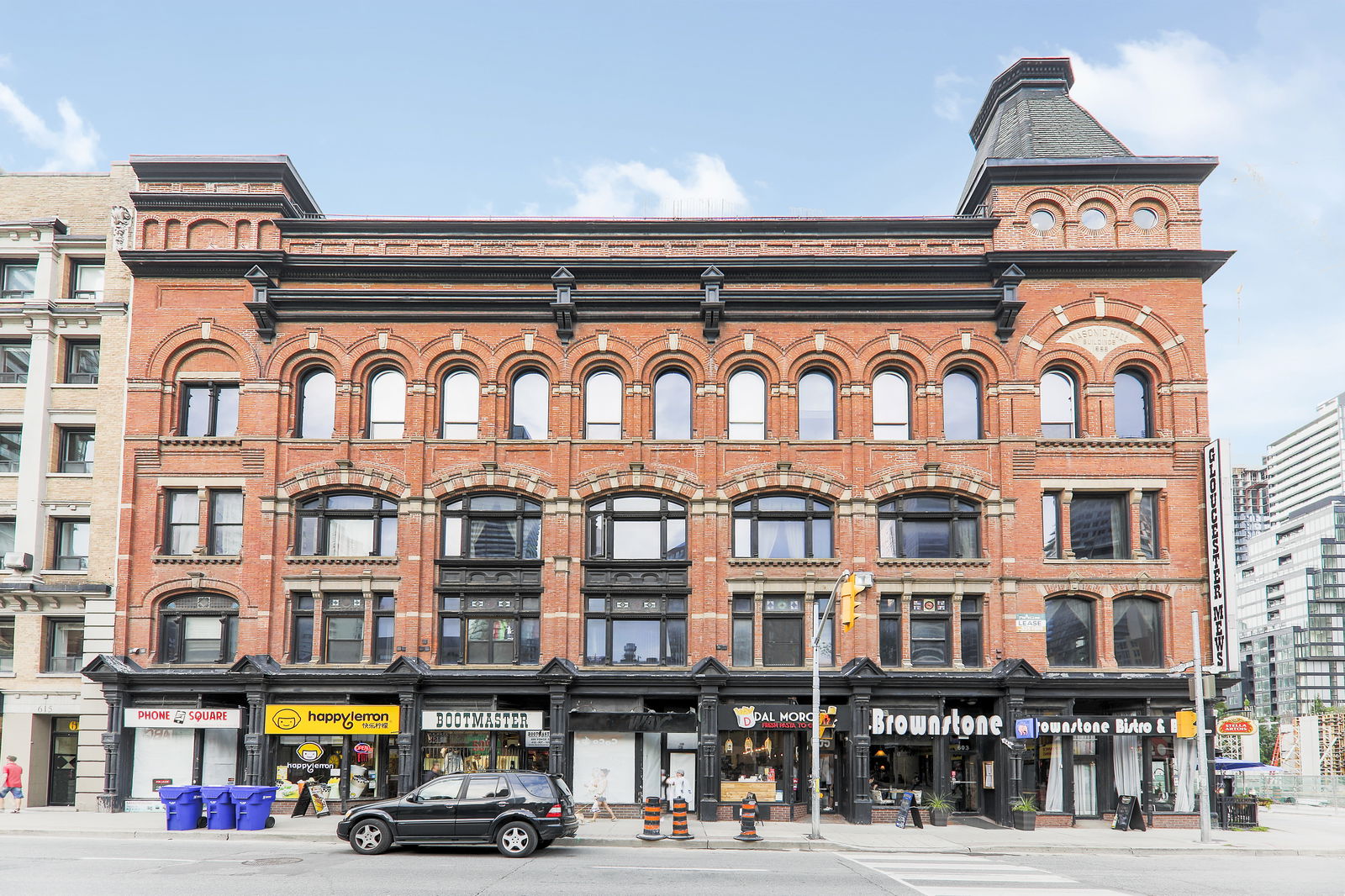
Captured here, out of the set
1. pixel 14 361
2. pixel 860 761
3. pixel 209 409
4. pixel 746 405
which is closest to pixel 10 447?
pixel 14 361

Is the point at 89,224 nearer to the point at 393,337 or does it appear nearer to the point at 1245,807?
the point at 393,337

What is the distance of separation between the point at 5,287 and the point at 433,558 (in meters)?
17.7

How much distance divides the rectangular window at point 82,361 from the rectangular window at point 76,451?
5.41 feet

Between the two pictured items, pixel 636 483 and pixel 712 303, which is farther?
pixel 712 303

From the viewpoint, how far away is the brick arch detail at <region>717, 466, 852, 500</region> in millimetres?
32594

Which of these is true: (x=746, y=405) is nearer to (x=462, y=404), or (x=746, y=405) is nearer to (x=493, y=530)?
(x=493, y=530)

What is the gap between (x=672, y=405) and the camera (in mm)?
33750

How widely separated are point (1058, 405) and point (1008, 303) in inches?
142

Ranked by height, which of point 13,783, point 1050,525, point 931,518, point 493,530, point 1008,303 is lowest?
point 13,783

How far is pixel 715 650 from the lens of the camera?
105 ft

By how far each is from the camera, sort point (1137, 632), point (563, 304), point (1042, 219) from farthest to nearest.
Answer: point (1042, 219) → point (563, 304) → point (1137, 632)

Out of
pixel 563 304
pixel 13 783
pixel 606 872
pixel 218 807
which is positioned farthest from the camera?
pixel 563 304

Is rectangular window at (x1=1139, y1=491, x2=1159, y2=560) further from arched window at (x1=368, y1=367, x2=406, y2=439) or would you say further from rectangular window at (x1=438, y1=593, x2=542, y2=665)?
arched window at (x1=368, y1=367, x2=406, y2=439)

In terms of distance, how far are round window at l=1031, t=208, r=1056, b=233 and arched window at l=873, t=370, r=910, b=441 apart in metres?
6.33
